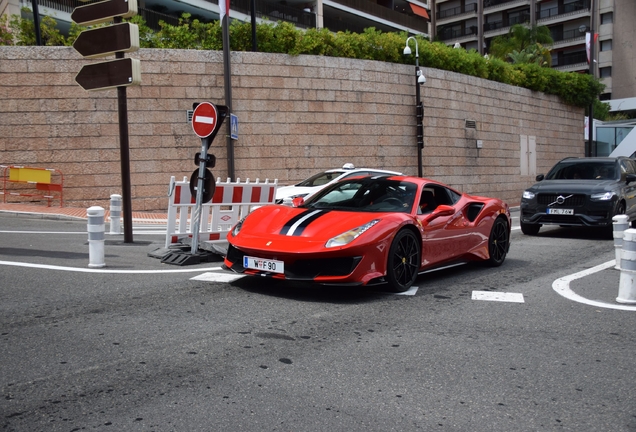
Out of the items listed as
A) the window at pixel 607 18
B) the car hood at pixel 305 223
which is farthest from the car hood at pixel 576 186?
the window at pixel 607 18

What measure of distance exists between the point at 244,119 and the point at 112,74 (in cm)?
964

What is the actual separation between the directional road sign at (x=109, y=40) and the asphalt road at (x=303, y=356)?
14.5ft

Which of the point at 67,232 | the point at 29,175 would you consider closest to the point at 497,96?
the point at 29,175

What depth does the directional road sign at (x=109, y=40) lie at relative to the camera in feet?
34.9

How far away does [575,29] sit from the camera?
6631cm

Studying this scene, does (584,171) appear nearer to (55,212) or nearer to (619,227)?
(619,227)

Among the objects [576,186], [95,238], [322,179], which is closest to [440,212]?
[95,238]

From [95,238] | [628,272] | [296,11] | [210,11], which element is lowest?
[628,272]

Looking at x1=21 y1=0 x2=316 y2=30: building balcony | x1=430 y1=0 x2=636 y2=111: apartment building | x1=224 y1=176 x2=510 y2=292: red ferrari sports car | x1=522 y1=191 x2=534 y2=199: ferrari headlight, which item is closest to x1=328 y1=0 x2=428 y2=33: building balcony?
x1=21 y1=0 x2=316 y2=30: building balcony

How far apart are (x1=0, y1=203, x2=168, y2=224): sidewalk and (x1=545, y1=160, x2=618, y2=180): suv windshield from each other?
9.05m

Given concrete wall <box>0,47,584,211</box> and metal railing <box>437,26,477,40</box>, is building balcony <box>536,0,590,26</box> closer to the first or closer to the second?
metal railing <box>437,26,477,40</box>

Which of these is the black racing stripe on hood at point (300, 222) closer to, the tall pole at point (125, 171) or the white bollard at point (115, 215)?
the tall pole at point (125, 171)

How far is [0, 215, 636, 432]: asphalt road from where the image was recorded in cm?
349

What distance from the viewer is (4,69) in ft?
58.4
